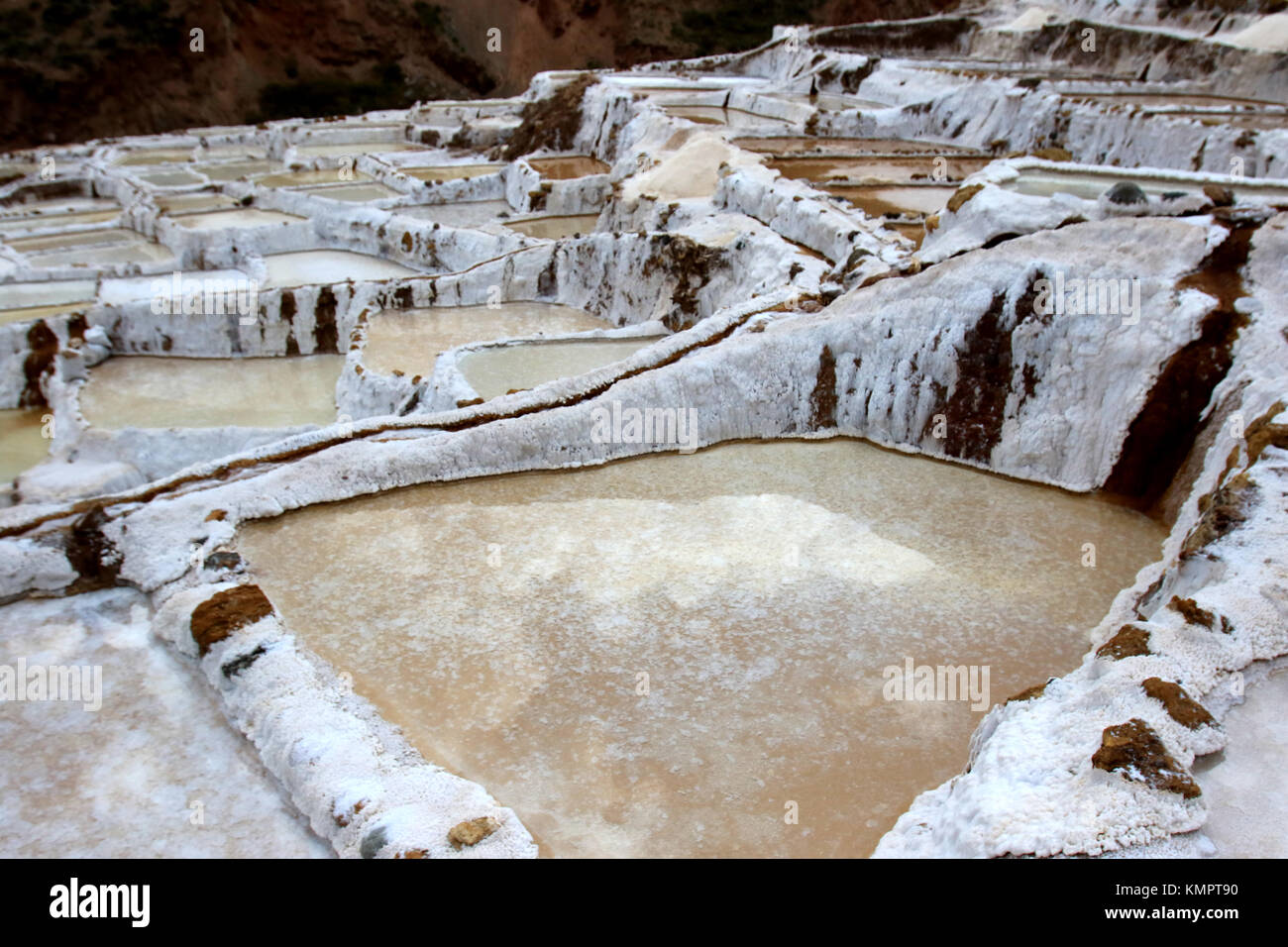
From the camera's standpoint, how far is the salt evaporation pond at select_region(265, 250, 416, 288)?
21.5 metres

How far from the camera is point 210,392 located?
16906mm

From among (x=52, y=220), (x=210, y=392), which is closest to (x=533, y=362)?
(x=210, y=392)

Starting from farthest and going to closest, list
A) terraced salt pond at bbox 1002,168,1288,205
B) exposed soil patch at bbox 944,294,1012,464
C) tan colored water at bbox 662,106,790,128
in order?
tan colored water at bbox 662,106,790,128 → terraced salt pond at bbox 1002,168,1288,205 → exposed soil patch at bbox 944,294,1012,464

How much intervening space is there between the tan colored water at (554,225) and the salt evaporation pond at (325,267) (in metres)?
Answer: 2.68

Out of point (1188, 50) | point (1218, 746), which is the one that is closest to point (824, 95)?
point (1188, 50)

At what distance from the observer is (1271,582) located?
5867mm

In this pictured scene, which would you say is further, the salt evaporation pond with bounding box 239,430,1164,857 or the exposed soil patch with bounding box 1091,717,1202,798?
the salt evaporation pond with bounding box 239,430,1164,857

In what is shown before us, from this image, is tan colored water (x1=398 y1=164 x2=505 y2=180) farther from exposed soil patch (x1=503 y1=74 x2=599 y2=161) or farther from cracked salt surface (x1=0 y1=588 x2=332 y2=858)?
cracked salt surface (x1=0 y1=588 x2=332 y2=858)

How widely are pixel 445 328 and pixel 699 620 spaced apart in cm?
1104

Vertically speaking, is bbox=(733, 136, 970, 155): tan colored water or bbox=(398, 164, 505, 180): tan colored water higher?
bbox=(733, 136, 970, 155): tan colored water

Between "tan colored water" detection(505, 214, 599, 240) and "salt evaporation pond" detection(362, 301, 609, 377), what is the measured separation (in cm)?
393

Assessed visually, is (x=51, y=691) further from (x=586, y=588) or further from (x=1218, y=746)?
(x=1218, y=746)

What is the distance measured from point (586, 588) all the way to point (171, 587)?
10.2 ft

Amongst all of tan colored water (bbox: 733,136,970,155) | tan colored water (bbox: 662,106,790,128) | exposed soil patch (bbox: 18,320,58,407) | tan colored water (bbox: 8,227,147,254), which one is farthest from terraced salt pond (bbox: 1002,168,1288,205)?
tan colored water (bbox: 8,227,147,254)
